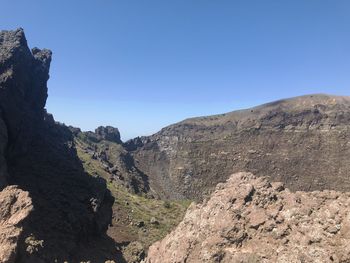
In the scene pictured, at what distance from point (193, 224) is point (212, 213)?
727 mm

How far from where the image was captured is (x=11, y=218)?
1535 cm

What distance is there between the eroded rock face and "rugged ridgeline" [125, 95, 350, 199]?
353ft

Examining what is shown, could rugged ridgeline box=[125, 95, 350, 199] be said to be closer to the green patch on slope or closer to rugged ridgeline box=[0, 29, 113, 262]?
the green patch on slope

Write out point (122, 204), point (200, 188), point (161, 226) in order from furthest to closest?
point (200, 188) → point (122, 204) → point (161, 226)

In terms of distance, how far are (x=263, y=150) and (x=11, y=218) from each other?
125 meters

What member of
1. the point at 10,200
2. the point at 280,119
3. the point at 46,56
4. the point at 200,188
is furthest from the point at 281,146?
the point at 10,200

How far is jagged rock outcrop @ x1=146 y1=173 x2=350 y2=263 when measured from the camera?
10008 millimetres

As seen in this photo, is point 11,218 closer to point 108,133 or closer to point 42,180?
point 42,180

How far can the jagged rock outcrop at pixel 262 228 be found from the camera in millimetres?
10008

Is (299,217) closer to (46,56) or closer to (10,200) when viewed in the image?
(10,200)

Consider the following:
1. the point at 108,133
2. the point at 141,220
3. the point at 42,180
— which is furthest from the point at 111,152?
the point at 42,180

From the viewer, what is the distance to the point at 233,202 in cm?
1226

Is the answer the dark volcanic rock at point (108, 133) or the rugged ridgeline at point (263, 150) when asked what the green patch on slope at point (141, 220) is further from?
the dark volcanic rock at point (108, 133)

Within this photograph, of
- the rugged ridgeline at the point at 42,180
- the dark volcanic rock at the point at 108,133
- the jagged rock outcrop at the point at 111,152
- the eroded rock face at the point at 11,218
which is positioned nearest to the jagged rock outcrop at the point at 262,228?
the eroded rock face at the point at 11,218
